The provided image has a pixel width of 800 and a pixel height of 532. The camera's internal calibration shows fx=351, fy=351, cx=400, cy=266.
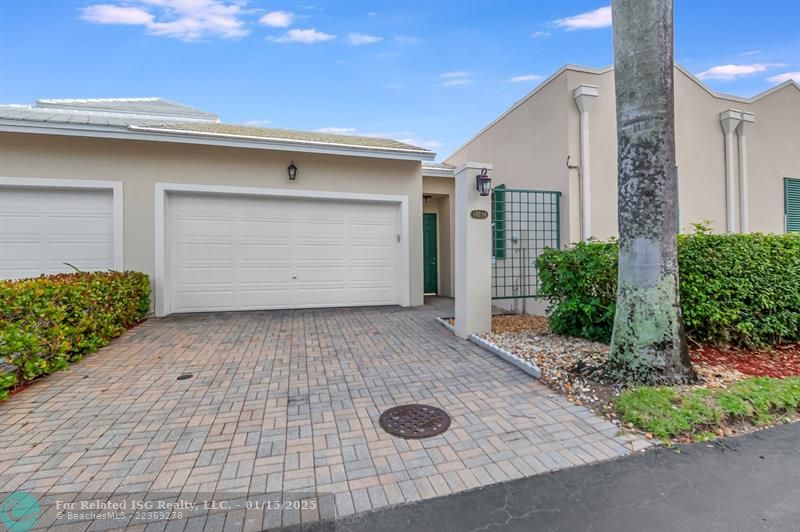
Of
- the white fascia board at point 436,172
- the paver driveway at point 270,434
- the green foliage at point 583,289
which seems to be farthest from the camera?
the white fascia board at point 436,172

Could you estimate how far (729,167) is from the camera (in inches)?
303

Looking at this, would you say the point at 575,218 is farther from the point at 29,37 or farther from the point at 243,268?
the point at 29,37

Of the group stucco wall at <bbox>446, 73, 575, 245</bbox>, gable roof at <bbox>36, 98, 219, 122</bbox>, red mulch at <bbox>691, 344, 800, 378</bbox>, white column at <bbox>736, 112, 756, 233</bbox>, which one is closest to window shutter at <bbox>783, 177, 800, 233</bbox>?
white column at <bbox>736, 112, 756, 233</bbox>

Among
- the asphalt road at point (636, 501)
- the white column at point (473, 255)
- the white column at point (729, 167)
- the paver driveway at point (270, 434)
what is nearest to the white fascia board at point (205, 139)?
the white column at point (473, 255)

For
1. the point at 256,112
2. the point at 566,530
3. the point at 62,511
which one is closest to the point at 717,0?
the point at 566,530

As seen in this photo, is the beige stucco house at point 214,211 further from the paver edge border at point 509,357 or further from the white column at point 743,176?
the white column at point 743,176

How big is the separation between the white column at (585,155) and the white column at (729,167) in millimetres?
3829

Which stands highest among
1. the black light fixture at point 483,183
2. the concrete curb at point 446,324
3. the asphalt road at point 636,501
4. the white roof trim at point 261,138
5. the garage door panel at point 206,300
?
the white roof trim at point 261,138

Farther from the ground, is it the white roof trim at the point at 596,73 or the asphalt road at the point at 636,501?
the white roof trim at the point at 596,73

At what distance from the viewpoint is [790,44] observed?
7555 mm

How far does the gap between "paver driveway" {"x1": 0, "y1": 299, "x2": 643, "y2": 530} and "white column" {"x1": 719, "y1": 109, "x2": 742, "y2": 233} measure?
725 cm

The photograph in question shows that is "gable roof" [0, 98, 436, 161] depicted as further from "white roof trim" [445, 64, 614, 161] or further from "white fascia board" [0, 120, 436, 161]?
"white roof trim" [445, 64, 614, 161]

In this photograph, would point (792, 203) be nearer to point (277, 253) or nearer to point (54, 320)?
point (277, 253)

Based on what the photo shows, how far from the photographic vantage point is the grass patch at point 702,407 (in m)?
2.61
